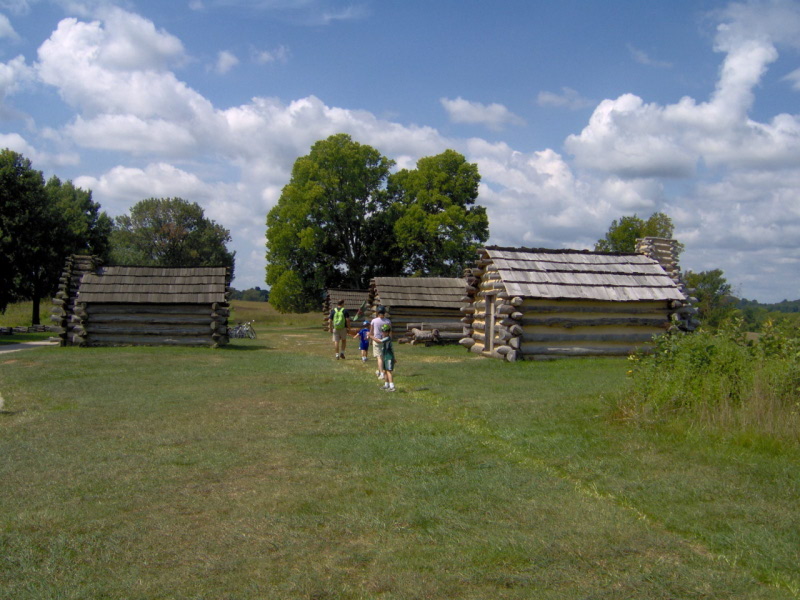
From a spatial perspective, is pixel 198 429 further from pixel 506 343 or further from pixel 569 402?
pixel 506 343

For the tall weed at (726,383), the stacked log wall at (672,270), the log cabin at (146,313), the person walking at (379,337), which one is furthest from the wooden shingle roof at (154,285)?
the tall weed at (726,383)

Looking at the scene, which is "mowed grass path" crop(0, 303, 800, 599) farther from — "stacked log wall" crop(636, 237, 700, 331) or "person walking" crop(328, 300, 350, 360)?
"stacked log wall" crop(636, 237, 700, 331)

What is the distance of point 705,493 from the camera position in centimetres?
612

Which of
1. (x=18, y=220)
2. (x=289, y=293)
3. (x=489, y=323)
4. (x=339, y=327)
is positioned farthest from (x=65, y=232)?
(x=489, y=323)

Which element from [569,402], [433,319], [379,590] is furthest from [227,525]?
[433,319]

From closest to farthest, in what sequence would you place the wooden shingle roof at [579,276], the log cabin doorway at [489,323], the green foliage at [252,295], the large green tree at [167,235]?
the wooden shingle roof at [579,276] → the log cabin doorway at [489,323] → the large green tree at [167,235] → the green foliage at [252,295]

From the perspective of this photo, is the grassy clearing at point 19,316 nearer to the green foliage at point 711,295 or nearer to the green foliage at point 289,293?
the green foliage at point 289,293

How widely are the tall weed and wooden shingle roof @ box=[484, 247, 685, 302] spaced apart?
8.67 metres

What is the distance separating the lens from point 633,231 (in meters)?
45.1

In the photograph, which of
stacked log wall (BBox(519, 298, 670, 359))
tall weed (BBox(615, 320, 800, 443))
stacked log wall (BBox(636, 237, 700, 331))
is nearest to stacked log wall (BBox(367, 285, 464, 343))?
stacked log wall (BBox(636, 237, 700, 331))

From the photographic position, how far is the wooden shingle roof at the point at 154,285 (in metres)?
23.8

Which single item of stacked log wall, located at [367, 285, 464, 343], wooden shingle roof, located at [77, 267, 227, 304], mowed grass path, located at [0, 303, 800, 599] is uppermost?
wooden shingle roof, located at [77, 267, 227, 304]

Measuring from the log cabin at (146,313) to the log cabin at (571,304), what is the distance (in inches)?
392

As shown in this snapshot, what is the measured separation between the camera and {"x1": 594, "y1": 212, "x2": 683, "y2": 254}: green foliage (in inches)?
1759
